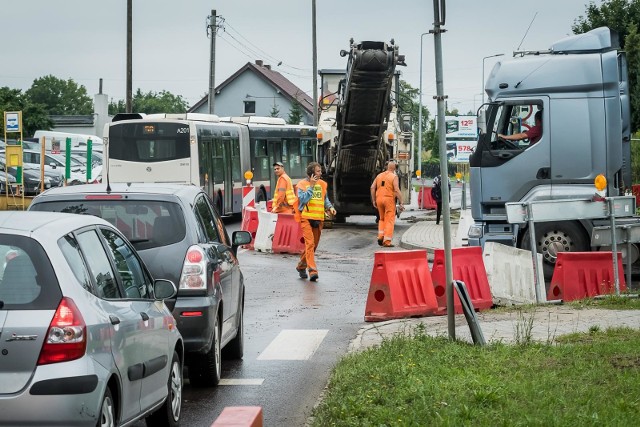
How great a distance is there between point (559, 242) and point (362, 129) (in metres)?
13.4

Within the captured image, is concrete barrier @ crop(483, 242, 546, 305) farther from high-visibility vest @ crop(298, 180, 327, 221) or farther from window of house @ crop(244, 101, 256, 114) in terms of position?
window of house @ crop(244, 101, 256, 114)

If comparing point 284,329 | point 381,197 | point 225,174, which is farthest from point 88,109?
point 284,329

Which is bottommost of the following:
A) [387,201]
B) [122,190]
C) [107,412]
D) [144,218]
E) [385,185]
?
[107,412]

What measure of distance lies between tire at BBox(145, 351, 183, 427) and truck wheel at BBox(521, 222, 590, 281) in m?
13.0

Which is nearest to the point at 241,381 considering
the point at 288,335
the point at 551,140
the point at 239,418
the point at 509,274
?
the point at 288,335

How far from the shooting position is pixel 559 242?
21.0 meters

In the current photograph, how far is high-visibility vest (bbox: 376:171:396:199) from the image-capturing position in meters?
29.9

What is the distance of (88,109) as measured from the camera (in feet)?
556

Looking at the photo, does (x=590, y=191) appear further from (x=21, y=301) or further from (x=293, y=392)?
(x=21, y=301)

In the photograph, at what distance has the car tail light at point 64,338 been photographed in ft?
21.6

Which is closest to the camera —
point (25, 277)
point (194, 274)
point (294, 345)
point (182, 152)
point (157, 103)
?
point (25, 277)

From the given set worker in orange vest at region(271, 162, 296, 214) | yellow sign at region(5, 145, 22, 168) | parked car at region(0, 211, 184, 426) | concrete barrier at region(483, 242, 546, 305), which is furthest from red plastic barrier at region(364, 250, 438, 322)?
yellow sign at region(5, 145, 22, 168)

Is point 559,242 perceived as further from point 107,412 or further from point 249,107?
point 249,107

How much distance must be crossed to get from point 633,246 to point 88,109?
153158 millimetres
